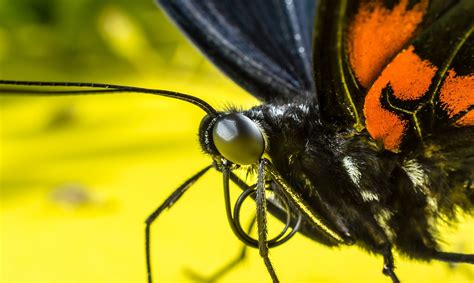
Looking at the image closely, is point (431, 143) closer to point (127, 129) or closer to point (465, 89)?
point (465, 89)

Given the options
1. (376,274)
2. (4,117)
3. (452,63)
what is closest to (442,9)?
(452,63)

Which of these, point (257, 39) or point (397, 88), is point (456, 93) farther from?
point (257, 39)

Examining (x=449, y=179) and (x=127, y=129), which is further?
(x=127, y=129)

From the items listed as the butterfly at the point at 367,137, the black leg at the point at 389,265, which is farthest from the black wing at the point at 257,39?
the black leg at the point at 389,265

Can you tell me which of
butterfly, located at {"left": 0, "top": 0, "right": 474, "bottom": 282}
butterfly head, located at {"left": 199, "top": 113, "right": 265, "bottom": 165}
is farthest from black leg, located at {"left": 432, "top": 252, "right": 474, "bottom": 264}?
butterfly head, located at {"left": 199, "top": 113, "right": 265, "bottom": 165}

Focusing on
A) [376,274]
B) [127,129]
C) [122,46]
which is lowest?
[376,274]

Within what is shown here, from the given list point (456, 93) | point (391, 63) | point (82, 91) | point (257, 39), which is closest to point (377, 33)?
point (391, 63)

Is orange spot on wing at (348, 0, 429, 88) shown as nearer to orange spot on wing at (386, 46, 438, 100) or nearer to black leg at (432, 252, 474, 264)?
orange spot on wing at (386, 46, 438, 100)
